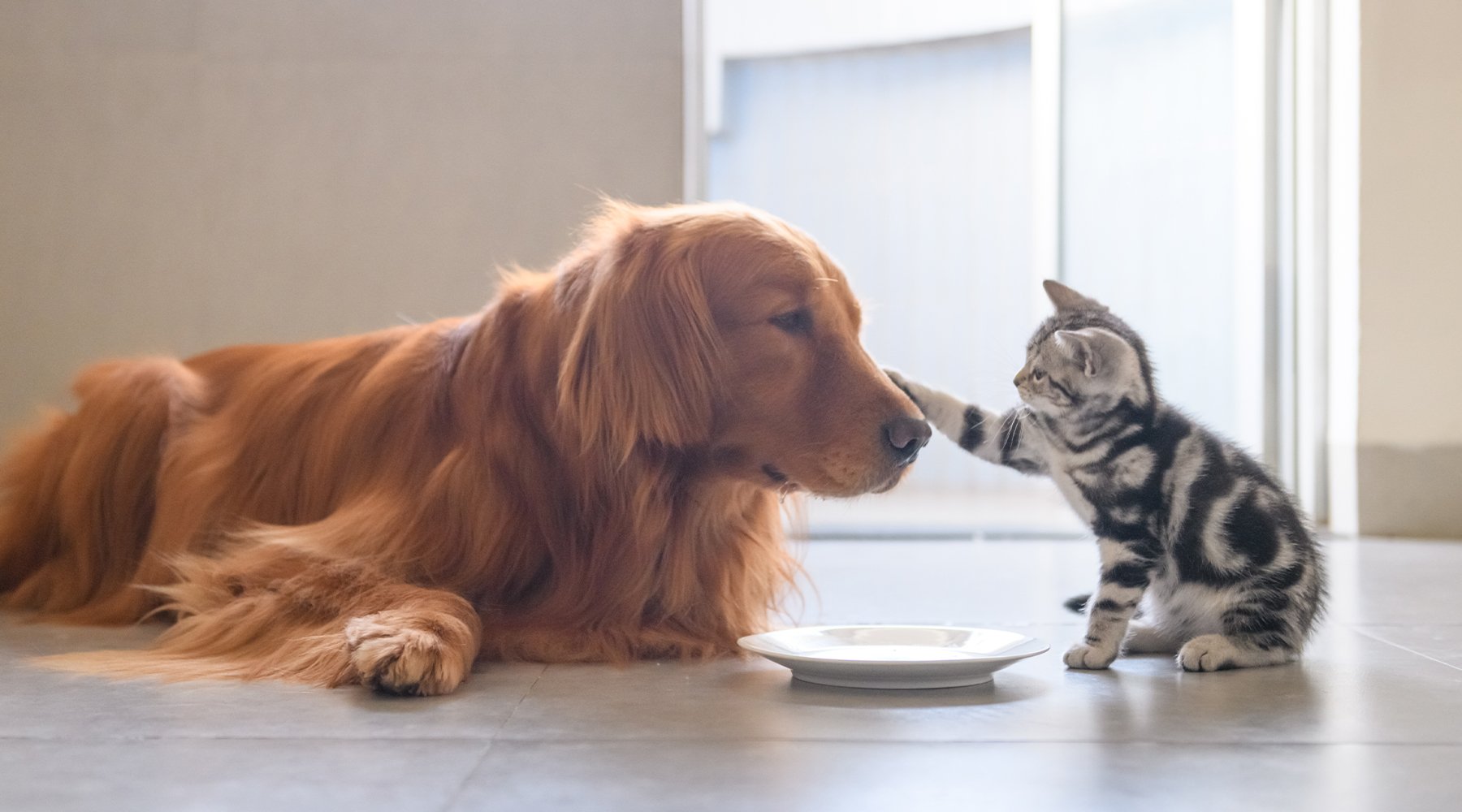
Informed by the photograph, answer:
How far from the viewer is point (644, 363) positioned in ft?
5.97

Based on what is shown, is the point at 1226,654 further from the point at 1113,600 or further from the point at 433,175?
the point at 433,175

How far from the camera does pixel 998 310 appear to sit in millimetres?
4590

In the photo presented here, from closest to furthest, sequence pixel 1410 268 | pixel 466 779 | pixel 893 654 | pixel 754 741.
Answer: pixel 466 779
pixel 754 741
pixel 893 654
pixel 1410 268

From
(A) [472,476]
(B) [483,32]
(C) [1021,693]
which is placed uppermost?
(B) [483,32]

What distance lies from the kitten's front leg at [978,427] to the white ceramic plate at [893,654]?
0.32 meters

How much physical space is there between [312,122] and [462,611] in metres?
2.81

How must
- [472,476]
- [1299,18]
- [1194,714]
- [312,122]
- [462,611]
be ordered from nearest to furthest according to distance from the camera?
[1194,714]
[462,611]
[472,476]
[312,122]
[1299,18]

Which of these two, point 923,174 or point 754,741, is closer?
point 754,741

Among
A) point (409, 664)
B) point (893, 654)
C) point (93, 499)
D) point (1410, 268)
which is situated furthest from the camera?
point (1410, 268)

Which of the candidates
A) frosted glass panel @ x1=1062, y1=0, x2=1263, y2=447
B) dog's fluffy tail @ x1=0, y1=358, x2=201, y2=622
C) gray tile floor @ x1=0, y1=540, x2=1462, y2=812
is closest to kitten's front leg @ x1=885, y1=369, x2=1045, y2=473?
gray tile floor @ x1=0, y1=540, x2=1462, y2=812

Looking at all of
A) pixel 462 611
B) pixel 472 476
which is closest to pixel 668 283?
pixel 472 476

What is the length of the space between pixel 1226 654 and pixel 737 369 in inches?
29.7

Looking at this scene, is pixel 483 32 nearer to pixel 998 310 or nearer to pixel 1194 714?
pixel 998 310

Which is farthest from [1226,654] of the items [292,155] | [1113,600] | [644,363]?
[292,155]
